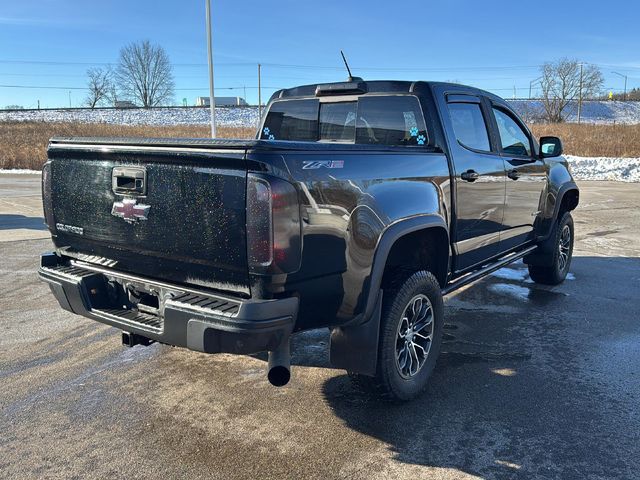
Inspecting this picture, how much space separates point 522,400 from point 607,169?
20.0 meters

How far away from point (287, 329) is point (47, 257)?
1.82m

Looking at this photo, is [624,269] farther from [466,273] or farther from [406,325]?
[406,325]

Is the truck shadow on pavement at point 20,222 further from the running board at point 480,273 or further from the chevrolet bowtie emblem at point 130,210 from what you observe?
the running board at point 480,273

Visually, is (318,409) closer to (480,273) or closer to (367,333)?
(367,333)

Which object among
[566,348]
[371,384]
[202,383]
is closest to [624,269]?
[566,348]

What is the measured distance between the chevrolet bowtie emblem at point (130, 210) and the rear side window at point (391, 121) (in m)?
1.89

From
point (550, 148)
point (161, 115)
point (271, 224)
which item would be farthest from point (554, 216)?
point (161, 115)

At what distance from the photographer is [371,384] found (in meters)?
3.31

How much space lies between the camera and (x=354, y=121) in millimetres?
4215

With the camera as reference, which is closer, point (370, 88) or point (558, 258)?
point (370, 88)

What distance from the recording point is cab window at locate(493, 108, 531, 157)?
486 centimetres

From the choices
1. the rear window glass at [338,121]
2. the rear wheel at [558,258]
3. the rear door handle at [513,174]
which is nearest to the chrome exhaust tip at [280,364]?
the rear window glass at [338,121]

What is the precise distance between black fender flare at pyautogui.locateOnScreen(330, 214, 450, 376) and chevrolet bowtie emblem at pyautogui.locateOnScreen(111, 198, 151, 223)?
3.99 ft

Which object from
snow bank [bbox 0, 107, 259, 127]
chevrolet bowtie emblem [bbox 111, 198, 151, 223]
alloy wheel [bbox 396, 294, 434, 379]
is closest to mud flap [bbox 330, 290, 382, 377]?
alloy wheel [bbox 396, 294, 434, 379]
